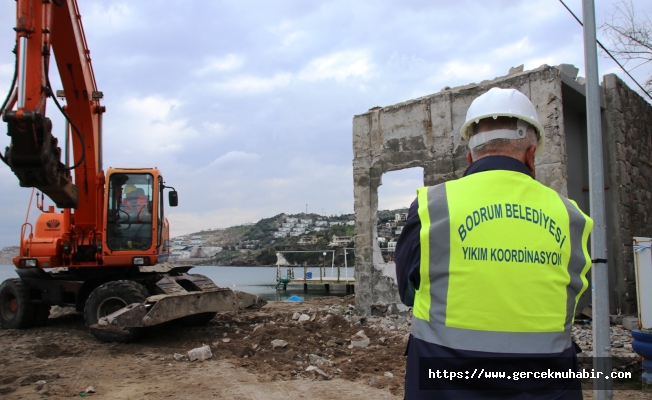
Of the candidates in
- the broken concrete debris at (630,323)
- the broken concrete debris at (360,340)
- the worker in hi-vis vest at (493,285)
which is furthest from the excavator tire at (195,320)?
the worker in hi-vis vest at (493,285)

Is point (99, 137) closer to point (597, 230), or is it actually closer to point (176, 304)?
point (176, 304)

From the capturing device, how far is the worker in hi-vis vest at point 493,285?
172 centimetres

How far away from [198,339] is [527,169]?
7968 mm

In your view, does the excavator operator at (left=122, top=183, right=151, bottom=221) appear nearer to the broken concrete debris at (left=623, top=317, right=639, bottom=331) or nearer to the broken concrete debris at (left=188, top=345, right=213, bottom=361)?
the broken concrete debris at (left=188, top=345, right=213, bottom=361)

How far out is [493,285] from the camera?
172 centimetres

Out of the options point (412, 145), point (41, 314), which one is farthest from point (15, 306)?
point (412, 145)

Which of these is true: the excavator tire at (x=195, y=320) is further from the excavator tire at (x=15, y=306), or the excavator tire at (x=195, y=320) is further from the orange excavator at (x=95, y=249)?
the excavator tire at (x=15, y=306)

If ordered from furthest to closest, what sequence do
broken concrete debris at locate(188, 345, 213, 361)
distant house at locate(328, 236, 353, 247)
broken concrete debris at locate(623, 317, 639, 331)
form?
distant house at locate(328, 236, 353, 247) → broken concrete debris at locate(623, 317, 639, 331) → broken concrete debris at locate(188, 345, 213, 361)

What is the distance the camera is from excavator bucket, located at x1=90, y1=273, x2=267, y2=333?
7961 mm

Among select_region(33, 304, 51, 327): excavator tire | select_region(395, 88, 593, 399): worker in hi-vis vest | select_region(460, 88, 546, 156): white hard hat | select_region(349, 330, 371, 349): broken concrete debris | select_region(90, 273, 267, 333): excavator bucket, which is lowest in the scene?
A: select_region(349, 330, 371, 349): broken concrete debris

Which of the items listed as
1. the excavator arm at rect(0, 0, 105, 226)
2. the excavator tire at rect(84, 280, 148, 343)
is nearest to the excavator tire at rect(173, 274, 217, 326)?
the excavator tire at rect(84, 280, 148, 343)

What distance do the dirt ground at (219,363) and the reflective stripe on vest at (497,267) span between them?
4015mm

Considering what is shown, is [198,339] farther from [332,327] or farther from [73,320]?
[73,320]

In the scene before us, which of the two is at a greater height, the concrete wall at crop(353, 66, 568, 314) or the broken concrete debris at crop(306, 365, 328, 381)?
the concrete wall at crop(353, 66, 568, 314)
